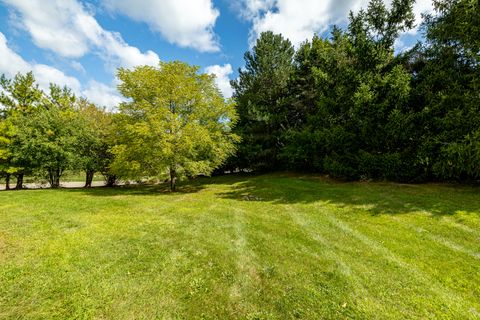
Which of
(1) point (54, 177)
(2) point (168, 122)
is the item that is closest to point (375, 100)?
(2) point (168, 122)

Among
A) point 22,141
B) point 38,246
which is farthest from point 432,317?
point 22,141

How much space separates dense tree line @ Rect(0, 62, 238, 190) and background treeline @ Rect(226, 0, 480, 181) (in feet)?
25.7

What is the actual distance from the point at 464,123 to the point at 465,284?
12.0 m

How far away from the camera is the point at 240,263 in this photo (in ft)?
16.4

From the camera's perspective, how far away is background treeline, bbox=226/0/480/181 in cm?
1221

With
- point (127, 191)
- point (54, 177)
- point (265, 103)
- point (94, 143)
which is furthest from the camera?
point (265, 103)

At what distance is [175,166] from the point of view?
13.8 meters

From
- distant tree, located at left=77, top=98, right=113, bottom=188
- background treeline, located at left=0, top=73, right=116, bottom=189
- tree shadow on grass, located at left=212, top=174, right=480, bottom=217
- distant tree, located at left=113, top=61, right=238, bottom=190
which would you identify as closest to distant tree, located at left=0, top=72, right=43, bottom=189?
Answer: background treeline, located at left=0, top=73, right=116, bottom=189

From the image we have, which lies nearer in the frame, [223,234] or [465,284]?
[465,284]

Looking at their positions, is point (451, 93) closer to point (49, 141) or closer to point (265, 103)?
point (265, 103)

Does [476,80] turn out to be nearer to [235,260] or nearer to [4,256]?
[235,260]

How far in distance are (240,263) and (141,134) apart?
33.9ft

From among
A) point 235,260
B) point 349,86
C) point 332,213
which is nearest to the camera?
point 235,260

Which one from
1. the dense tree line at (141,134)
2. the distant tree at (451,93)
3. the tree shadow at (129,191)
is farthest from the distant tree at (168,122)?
the distant tree at (451,93)
